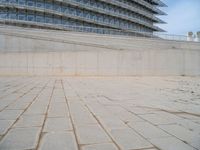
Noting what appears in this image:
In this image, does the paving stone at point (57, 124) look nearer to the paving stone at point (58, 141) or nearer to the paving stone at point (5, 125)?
the paving stone at point (58, 141)

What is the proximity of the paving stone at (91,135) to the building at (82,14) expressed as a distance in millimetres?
29763

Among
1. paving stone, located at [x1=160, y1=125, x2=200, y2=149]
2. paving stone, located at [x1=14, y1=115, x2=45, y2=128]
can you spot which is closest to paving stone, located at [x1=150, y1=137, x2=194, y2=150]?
paving stone, located at [x1=160, y1=125, x2=200, y2=149]

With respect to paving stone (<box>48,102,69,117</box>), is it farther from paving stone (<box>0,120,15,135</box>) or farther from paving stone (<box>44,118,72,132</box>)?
paving stone (<box>0,120,15,135</box>)

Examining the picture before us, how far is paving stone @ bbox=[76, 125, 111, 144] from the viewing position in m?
2.40

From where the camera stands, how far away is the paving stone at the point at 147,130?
2613mm

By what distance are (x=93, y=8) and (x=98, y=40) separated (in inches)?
917

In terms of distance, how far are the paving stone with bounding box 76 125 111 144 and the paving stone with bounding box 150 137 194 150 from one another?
60 cm

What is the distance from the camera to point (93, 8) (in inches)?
1705

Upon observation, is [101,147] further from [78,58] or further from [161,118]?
[78,58]

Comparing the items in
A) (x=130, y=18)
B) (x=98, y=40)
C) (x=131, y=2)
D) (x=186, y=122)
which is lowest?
(x=186, y=122)

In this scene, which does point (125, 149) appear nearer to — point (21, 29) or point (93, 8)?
point (21, 29)

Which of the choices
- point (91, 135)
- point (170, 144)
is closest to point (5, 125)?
point (91, 135)

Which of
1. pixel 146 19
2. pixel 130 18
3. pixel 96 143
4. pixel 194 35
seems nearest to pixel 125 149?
pixel 96 143

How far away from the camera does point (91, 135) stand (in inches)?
101
